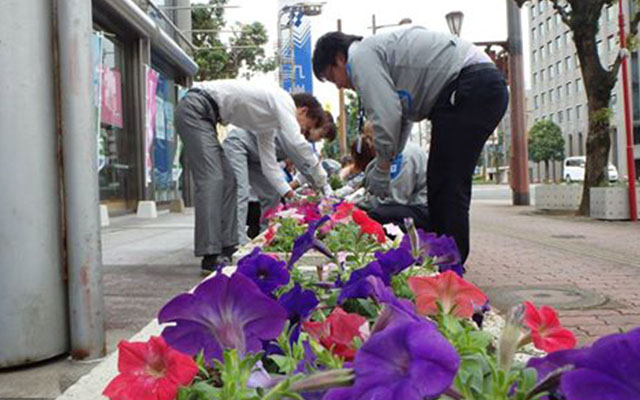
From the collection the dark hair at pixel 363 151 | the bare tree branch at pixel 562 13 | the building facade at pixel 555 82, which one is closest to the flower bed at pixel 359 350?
the dark hair at pixel 363 151

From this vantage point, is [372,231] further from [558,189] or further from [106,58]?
[558,189]

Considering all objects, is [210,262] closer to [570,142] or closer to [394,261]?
[394,261]

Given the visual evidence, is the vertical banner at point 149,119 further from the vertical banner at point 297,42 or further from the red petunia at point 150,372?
the red petunia at point 150,372

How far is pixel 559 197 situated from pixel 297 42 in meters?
6.98

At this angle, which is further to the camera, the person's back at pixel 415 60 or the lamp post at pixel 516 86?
the lamp post at pixel 516 86

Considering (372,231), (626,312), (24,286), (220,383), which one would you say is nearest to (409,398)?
(220,383)

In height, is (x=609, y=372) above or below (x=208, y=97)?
below

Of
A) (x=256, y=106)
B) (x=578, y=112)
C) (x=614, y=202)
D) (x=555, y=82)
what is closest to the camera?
(x=256, y=106)

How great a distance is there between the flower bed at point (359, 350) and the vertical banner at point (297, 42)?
14.7 meters

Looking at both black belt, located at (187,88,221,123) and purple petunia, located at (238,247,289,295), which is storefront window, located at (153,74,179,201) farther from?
purple petunia, located at (238,247,289,295)

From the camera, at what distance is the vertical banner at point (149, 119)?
11.5m

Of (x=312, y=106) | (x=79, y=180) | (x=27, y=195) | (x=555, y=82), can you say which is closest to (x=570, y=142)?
(x=555, y=82)

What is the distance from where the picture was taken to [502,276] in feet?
16.7

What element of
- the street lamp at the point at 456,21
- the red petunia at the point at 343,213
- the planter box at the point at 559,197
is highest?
the street lamp at the point at 456,21
